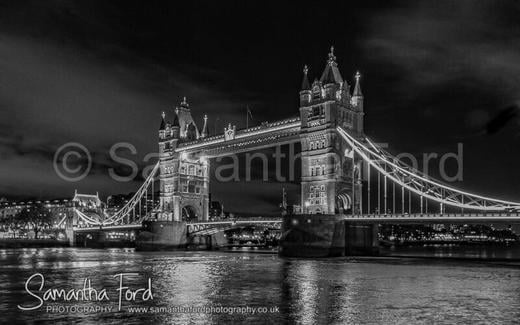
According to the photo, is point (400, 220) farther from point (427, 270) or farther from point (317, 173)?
point (317, 173)

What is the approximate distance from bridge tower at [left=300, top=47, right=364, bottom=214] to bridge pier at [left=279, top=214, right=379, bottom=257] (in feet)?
12.8

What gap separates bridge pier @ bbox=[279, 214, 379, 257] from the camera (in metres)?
56.1

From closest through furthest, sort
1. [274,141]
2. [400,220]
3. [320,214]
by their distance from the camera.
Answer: [400,220]
[320,214]
[274,141]

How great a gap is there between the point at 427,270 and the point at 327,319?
22.9 meters

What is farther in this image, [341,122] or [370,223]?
[341,122]

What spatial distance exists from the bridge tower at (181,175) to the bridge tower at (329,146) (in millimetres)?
25743

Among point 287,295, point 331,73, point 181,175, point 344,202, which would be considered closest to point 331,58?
point 331,73

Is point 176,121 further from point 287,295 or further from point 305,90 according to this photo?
point 287,295

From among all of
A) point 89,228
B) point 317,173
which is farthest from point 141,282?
point 89,228

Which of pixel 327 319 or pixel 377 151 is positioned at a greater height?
pixel 377 151

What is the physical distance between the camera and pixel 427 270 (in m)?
42.7

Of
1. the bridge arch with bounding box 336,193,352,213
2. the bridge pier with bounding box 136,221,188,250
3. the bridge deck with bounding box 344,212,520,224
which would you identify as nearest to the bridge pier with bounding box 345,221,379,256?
the bridge arch with bounding box 336,193,352,213

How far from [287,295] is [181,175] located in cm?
6014

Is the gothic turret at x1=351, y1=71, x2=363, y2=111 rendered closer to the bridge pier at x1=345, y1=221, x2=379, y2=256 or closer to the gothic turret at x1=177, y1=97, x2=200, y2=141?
the bridge pier at x1=345, y1=221, x2=379, y2=256
